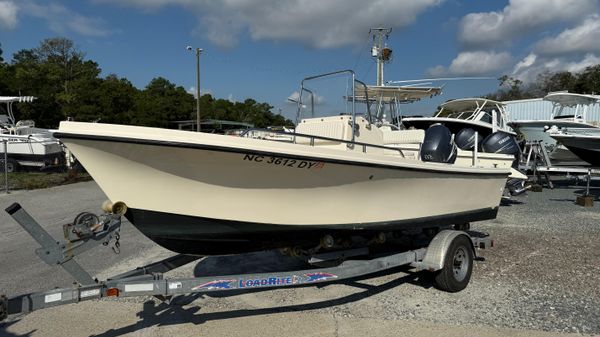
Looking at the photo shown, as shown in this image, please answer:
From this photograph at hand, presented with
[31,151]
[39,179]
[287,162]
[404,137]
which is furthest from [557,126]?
[31,151]

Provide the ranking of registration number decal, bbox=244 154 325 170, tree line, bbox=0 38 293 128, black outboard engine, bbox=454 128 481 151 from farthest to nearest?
tree line, bbox=0 38 293 128
black outboard engine, bbox=454 128 481 151
registration number decal, bbox=244 154 325 170

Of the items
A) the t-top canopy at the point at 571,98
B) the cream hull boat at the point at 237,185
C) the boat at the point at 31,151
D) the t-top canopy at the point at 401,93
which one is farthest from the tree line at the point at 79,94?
the cream hull boat at the point at 237,185

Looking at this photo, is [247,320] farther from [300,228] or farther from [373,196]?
[373,196]

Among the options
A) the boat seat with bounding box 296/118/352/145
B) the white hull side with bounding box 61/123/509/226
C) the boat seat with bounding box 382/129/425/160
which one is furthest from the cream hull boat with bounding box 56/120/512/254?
the boat seat with bounding box 382/129/425/160

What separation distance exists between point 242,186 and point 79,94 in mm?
32339

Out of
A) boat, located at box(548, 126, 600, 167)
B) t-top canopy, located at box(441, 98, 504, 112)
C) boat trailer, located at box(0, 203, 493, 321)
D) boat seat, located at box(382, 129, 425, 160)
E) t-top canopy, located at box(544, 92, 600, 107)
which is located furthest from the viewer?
t-top canopy, located at box(544, 92, 600, 107)

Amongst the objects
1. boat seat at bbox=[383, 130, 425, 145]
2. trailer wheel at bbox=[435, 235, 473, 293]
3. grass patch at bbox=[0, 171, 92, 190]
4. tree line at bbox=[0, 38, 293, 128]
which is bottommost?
trailer wheel at bbox=[435, 235, 473, 293]

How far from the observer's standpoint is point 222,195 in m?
3.60

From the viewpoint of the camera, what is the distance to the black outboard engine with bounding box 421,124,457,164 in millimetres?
5246

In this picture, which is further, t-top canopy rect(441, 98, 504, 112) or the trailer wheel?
t-top canopy rect(441, 98, 504, 112)

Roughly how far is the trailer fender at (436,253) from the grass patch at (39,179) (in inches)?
472

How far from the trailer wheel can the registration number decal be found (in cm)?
188

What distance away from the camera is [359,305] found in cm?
442

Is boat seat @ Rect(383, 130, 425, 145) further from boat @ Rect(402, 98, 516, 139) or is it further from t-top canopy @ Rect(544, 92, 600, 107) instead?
t-top canopy @ Rect(544, 92, 600, 107)
